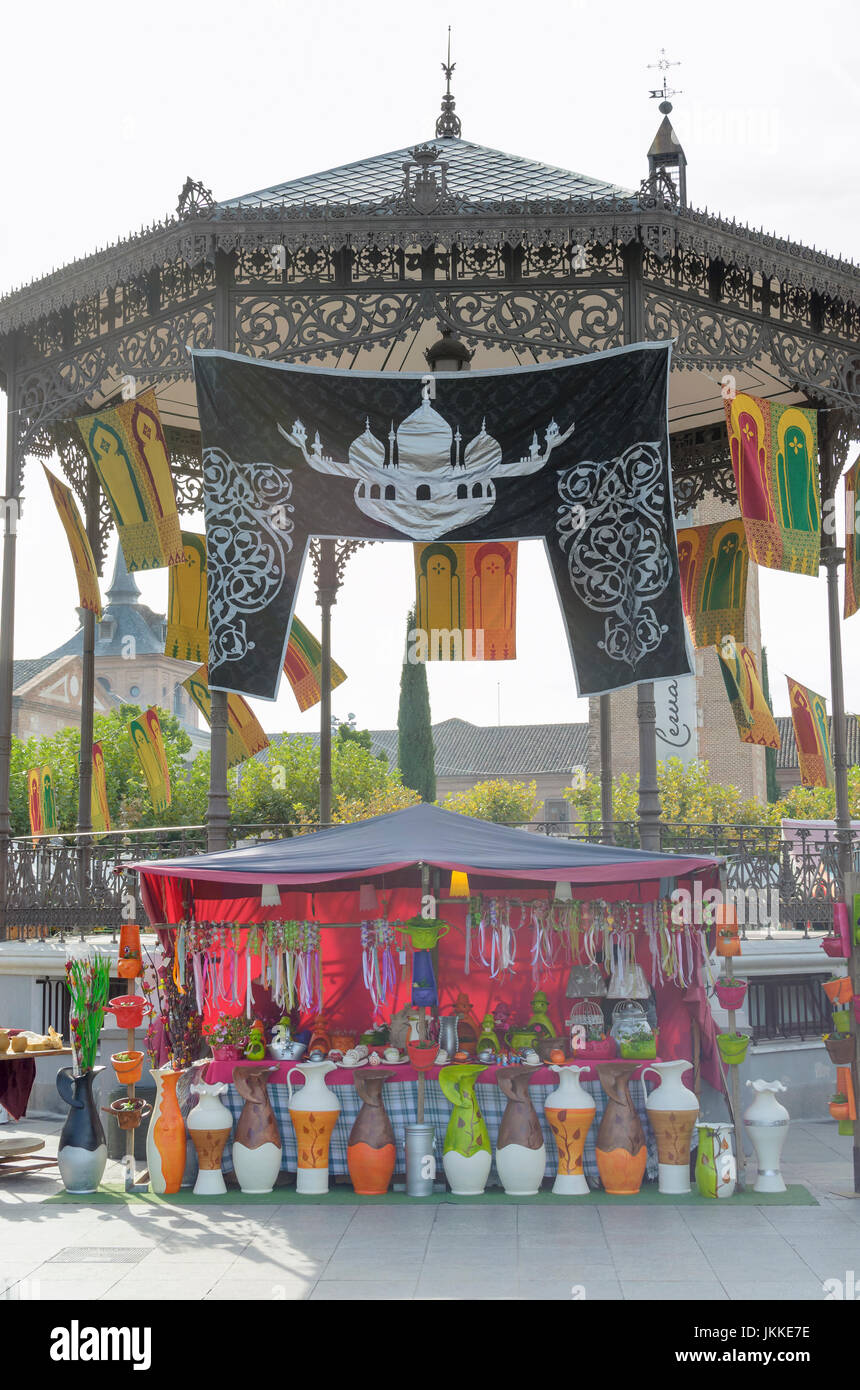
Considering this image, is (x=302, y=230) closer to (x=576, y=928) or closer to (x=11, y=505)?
(x=11, y=505)

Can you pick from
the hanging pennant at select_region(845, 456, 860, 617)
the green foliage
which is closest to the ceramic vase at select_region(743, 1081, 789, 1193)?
the hanging pennant at select_region(845, 456, 860, 617)

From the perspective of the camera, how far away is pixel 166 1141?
904cm

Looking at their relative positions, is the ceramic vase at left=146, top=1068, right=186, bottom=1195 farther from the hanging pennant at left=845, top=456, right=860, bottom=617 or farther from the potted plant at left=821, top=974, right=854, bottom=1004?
the hanging pennant at left=845, top=456, right=860, bottom=617

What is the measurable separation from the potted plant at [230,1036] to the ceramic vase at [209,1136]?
395mm

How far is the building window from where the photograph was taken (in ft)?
40.2

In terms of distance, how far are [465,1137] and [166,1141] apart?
79.5 inches

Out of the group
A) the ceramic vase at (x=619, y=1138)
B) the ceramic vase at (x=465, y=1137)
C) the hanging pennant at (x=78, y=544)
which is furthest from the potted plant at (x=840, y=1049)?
the hanging pennant at (x=78, y=544)

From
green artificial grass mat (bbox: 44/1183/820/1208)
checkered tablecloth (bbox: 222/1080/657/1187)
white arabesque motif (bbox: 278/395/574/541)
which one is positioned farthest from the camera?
white arabesque motif (bbox: 278/395/574/541)

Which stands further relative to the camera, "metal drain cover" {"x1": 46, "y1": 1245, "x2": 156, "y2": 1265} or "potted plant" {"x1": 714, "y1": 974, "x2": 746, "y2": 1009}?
"potted plant" {"x1": 714, "y1": 974, "x2": 746, "y2": 1009}

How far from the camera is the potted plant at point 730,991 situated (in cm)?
945

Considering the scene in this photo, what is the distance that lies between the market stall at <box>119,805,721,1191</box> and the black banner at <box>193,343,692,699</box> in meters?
1.83

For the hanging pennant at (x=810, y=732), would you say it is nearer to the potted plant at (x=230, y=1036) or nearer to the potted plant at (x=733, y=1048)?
the potted plant at (x=733, y=1048)

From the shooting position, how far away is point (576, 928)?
9.97m
